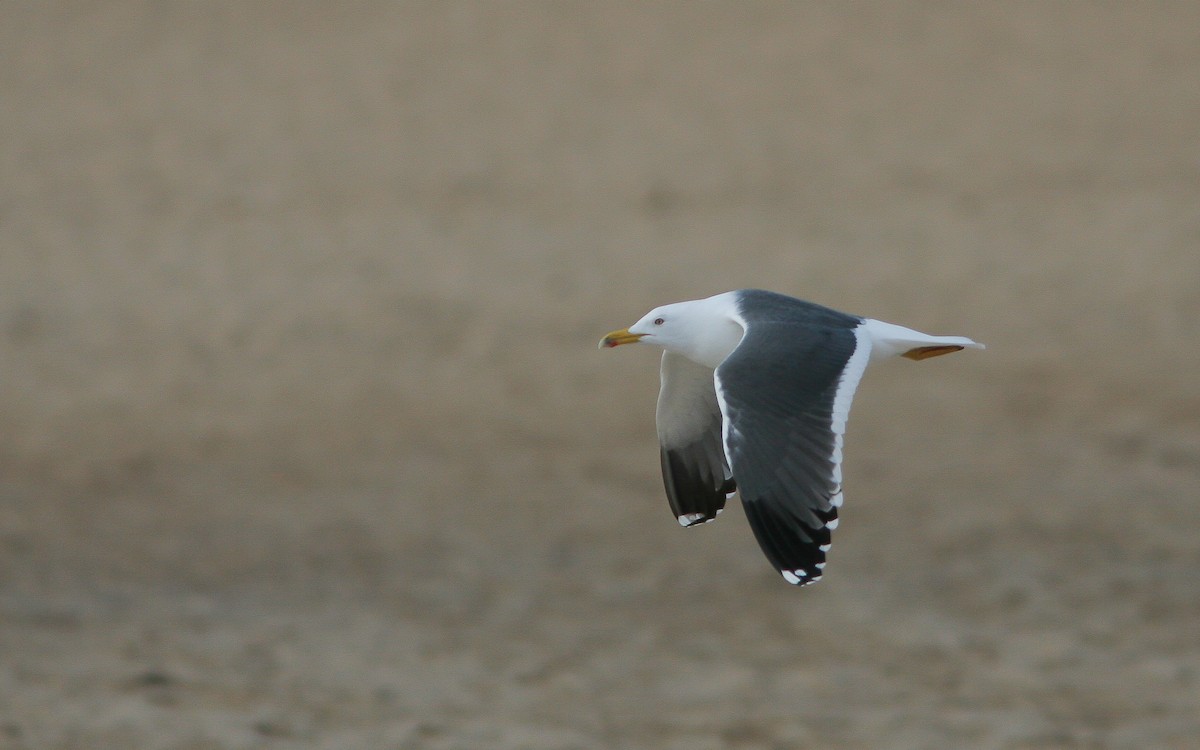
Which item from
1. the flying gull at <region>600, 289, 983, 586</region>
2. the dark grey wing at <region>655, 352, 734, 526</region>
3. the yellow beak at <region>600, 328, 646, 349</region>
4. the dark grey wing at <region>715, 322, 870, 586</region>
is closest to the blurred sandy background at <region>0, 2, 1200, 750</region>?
the dark grey wing at <region>655, 352, 734, 526</region>

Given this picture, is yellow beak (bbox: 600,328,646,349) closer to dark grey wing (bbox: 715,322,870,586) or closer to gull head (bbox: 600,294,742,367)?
gull head (bbox: 600,294,742,367)

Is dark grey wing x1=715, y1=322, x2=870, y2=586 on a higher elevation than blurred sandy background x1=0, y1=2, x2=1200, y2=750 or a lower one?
lower

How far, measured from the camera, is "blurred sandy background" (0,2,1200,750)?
8555 mm

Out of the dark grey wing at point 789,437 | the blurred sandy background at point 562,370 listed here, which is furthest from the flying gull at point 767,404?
the blurred sandy background at point 562,370

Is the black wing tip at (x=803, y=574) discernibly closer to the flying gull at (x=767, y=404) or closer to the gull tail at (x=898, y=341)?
the flying gull at (x=767, y=404)

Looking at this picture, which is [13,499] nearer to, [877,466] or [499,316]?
[499,316]

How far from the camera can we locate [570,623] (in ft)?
30.2

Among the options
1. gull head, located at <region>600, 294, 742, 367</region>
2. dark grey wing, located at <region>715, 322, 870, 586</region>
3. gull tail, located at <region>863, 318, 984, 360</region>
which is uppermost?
gull head, located at <region>600, 294, 742, 367</region>

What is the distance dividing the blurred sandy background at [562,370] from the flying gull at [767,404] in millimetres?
1767

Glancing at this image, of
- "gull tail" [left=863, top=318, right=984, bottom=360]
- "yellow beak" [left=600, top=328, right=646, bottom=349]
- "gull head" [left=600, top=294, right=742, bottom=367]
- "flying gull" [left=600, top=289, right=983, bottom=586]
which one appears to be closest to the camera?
"flying gull" [left=600, top=289, right=983, bottom=586]

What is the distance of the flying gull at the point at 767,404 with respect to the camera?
213 inches

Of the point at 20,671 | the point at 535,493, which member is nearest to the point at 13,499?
the point at 20,671

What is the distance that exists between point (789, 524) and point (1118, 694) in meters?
3.66

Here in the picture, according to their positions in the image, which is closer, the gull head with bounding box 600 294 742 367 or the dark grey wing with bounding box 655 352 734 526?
the gull head with bounding box 600 294 742 367
